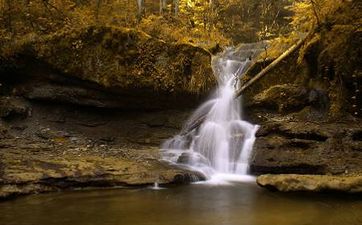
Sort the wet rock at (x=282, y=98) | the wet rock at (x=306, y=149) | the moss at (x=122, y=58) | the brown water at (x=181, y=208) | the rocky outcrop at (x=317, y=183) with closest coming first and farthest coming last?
the brown water at (x=181, y=208), the rocky outcrop at (x=317, y=183), the wet rock at (x=306, y=149), the moss at (x=122, y=58), the wet rock at (x=282, y=98)

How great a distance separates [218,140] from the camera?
11289 mm

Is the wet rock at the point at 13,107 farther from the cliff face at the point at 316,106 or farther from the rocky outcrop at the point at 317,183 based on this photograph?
the rocky outcrop at the point at 317,183

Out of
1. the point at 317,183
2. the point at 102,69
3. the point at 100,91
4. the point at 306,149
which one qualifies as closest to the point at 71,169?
the point at 100,91

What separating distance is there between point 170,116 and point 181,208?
18.5 ft

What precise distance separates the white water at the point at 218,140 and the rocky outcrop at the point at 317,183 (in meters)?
1.78

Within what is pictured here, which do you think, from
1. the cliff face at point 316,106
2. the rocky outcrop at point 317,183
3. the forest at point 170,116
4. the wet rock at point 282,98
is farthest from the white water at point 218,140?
the rocky outcrop at point 317,183

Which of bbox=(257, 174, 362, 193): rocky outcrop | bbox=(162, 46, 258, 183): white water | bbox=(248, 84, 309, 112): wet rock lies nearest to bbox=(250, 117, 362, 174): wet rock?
bbox=(162, 46, 258, 183): white water

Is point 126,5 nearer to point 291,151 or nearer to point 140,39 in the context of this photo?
point 140,39

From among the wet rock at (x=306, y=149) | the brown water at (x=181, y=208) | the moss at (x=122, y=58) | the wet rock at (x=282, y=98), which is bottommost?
the brown water at (x=181, y=208)

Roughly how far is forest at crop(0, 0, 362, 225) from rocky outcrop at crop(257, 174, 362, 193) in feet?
0.06

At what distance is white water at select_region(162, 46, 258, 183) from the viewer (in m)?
10.4

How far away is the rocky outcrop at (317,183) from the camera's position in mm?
7812

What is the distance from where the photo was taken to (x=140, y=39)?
11.8 metres

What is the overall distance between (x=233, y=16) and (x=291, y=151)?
16060 millimetres
